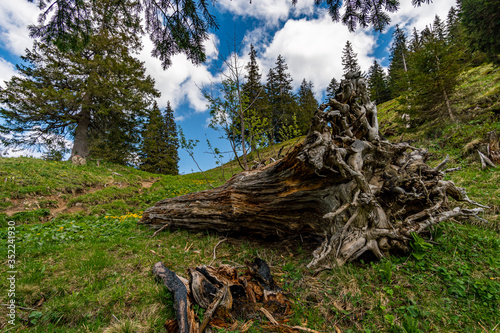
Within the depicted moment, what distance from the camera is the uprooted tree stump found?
10.6ft

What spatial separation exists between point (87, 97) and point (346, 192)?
21.1 meters

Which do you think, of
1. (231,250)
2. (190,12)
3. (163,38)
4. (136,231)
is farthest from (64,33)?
(231,250)

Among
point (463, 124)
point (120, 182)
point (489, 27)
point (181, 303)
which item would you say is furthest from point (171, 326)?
point (489, 27)

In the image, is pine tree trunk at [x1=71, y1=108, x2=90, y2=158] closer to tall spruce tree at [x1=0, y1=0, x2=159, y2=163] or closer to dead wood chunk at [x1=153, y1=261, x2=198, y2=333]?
tall spruce tree at [x1=0, y1=0, x2=159, y2=163]

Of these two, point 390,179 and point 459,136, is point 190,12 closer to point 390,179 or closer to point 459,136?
point 390,179

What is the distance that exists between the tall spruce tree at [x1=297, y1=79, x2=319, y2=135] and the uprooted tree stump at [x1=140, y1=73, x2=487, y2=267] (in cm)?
3033

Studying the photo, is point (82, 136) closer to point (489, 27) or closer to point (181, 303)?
point (181, 303)

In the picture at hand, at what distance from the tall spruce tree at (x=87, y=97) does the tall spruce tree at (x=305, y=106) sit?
2552cm

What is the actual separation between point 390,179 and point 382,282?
6.12 feet

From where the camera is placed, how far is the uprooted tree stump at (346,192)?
3227mm

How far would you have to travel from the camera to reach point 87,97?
16.3 meters

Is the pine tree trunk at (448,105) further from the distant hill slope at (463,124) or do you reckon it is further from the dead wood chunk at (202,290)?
the dead wood chunk at (202,290)

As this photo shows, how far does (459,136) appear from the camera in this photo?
900 centimetres

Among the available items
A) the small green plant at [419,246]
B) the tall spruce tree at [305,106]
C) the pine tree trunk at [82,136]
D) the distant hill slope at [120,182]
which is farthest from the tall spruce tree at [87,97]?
the tall spruce tree at [305,106]
